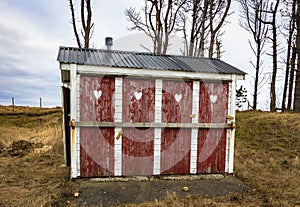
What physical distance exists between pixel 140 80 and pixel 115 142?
1.25m

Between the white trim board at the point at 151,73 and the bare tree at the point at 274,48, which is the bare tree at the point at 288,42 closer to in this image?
the bare tree at the point at 274,48

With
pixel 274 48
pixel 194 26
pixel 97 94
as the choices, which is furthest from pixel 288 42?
pixel 97 94

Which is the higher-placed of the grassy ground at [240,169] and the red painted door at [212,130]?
the red painted door at [212,130]

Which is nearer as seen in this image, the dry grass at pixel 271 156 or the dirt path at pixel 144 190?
the dirt path at pixel 144 190

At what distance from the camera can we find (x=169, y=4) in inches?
494

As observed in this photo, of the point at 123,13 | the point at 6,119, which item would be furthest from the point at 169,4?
the point at 6,119

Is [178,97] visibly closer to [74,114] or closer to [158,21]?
[74,114]

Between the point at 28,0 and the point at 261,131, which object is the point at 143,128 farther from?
the point at 28,0

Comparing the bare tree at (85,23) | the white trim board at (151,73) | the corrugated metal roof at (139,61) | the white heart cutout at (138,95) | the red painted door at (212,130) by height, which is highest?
the bare tree at (85,23)

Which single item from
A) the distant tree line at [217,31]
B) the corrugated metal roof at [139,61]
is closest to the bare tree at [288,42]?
the distant tree line at [217,31]

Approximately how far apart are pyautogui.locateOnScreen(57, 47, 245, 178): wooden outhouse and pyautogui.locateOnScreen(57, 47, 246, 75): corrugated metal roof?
0.02 m

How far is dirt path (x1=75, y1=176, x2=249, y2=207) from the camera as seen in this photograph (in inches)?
148

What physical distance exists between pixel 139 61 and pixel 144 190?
2.42 metres

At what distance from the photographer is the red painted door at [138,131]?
178 inches
